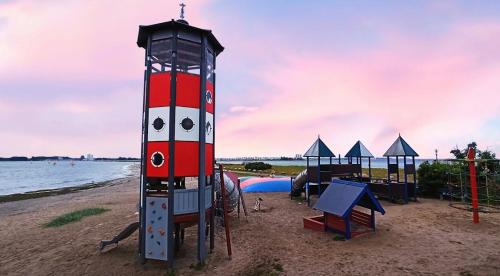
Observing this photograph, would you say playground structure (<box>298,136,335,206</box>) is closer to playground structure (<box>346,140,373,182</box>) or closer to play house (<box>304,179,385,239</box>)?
playground structure (<box>346,140,373,182</box>)

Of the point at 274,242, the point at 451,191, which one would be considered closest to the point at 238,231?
the point at 274,242

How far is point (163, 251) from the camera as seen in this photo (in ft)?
27.0

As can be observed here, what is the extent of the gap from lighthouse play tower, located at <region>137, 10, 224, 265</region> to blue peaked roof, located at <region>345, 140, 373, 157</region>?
15.1 m

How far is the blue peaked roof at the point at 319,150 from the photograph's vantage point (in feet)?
60.8

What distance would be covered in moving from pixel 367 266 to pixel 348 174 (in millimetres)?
11679

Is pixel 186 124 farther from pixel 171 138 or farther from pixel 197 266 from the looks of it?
pixel 197 266

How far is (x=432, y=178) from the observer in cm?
1995

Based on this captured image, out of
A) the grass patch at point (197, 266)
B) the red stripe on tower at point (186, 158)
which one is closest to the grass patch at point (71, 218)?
the grass patch at point (197, 266)

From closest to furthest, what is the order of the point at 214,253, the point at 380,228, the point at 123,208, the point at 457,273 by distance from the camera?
the point at 457,273 → the point at 214,253 → the point at 380,228 → the point at 123,208

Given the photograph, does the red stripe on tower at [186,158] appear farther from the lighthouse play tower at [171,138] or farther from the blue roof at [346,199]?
the blue roof at [346,199]

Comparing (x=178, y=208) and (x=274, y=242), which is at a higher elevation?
(x=178, y=208)

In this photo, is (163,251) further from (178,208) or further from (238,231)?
(238,231)

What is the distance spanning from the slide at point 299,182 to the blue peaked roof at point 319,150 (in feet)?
4.25

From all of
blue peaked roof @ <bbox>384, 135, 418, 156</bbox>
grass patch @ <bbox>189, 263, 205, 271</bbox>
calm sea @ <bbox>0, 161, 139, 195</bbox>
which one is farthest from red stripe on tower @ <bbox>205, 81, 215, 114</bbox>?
calm sea @ <bbox>0, 161, 139, 195</bbox>
